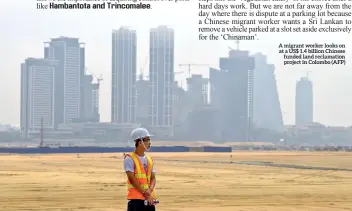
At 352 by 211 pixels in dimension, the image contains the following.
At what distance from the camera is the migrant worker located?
36.8 ft

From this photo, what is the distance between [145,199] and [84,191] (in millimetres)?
20851

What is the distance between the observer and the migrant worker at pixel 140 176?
1120cm

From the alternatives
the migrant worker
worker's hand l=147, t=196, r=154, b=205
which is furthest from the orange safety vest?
worker's hand l=147, t=196, r=154, b=205

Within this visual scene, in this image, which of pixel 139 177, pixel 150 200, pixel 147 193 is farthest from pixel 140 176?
pixel 150 200

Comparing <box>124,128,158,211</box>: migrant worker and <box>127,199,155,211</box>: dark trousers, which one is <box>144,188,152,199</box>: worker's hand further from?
<box>127,199,155,211</box>: dark trousers

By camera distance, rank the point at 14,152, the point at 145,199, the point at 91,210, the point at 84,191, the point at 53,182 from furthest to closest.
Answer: the point at 14,152, the point at 53,182, the point at 84,191, the point at 91,210, the point at 145,199

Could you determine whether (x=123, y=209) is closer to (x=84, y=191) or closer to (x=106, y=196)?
(x=106, y=196)

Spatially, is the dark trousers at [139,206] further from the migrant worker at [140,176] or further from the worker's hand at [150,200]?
the worker's hand at [150,200]

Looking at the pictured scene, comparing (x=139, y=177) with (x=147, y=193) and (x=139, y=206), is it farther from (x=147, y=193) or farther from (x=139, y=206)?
(x=139, y=206)

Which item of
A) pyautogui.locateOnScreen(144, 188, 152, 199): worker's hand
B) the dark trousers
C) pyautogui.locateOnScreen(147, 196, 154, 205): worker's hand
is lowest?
the dark trousers

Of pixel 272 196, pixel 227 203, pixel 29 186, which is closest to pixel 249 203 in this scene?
pixel 227 203

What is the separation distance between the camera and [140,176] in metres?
11.3

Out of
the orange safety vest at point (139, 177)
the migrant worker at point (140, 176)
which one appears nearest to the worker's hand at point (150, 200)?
the migrant worker at point (140, 176)

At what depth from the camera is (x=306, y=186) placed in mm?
35500
